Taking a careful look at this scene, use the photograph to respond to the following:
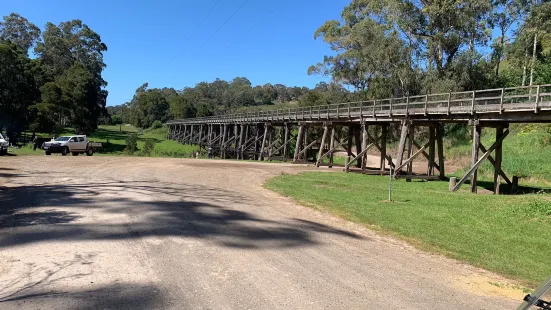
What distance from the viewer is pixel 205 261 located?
6148mm

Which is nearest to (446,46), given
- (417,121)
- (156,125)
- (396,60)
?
(396,60)

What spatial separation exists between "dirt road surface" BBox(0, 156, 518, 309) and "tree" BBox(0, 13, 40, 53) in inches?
3036

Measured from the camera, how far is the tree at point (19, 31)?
7244cm

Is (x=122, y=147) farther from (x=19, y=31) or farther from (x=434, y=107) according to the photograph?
(x=434, y=107)

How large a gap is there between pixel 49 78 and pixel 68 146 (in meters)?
38.7

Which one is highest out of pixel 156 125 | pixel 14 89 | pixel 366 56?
pixel 366 56

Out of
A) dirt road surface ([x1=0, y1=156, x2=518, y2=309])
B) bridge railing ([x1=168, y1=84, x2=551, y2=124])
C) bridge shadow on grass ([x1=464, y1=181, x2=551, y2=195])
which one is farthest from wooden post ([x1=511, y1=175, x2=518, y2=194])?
dirt road surface ([x1=0, y1=156, x2=518, y2=309])

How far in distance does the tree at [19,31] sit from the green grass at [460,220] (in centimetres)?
7665

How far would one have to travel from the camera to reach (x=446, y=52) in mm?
42562

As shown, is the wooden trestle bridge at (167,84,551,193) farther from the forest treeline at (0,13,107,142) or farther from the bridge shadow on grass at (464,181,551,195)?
the forest treeline at (0,13,107,142)

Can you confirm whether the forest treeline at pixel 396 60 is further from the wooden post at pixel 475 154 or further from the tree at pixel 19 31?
the wooden post at pixel 475 154

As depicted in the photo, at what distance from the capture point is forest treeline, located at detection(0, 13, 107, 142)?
162 feet

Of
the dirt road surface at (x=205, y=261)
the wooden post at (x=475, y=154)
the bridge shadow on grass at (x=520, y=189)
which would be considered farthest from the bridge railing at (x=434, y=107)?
the dirt road surface at (x=205, y=261)

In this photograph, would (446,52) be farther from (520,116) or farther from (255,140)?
(520,116)
